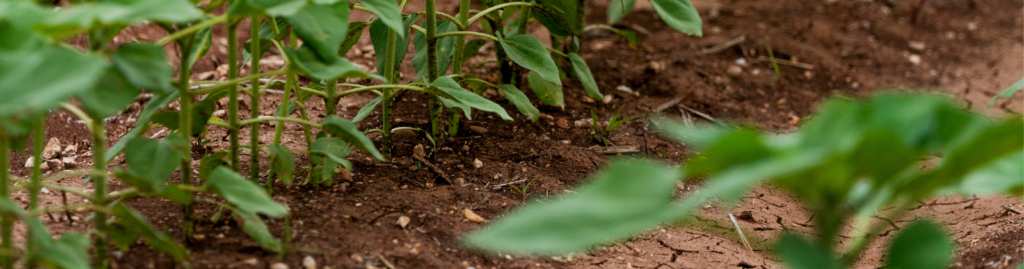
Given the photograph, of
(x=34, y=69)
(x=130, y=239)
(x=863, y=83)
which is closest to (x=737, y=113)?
(x=863, y=83)

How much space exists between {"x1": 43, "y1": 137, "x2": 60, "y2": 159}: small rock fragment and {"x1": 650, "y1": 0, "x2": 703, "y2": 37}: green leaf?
1.57 meters

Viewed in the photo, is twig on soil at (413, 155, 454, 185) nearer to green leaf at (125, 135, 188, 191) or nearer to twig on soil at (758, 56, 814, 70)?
green leaf at (125, 135, 188, 191)

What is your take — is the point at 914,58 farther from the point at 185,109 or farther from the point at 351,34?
the point at 185,109

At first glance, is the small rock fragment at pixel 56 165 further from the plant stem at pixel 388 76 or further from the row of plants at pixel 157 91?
the plant stem at pixel 388 76

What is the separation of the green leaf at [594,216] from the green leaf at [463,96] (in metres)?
0.67

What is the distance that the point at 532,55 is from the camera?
1.76 metres

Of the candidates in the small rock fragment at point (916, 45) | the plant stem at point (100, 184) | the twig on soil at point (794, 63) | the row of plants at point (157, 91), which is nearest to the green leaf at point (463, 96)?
the row of plants at point (157, 91)

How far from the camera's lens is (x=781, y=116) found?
2.74m

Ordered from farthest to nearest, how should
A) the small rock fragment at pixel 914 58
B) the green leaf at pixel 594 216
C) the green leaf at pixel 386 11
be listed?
the small rock fragment at pixel 914 58
the green leaf at pixel 386 11
the green leaf at pixel 594 216

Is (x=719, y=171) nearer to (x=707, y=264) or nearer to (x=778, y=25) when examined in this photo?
(x=707, y=264)

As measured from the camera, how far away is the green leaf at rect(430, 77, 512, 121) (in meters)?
1.47

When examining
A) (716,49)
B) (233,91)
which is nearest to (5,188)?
(233,91)

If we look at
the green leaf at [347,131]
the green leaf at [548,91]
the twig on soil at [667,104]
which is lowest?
the twig on soil at [667,104]

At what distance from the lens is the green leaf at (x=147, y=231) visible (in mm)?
1083
